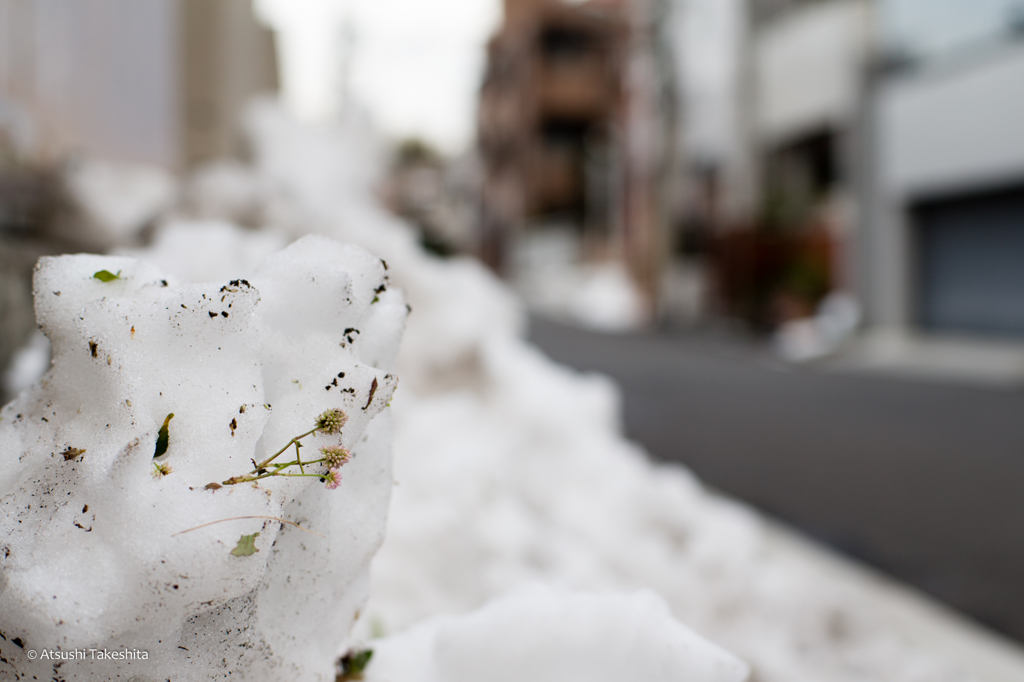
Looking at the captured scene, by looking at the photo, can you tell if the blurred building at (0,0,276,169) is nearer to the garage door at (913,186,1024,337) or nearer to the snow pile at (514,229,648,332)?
the garage door at (913,186,1024,337)

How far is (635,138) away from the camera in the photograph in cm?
1970

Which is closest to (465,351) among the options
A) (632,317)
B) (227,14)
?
(227,14)

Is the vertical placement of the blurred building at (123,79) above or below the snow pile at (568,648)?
above

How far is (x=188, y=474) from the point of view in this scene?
0.68 metres

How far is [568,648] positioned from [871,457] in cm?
403

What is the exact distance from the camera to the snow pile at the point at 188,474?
65cm

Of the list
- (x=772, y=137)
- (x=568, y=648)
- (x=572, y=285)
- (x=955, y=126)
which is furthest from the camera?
(x=572, y=285)

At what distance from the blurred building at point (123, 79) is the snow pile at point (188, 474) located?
1.99 metres

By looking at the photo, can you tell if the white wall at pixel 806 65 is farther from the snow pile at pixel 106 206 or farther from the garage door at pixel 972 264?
the snow pile at pixel 106 206

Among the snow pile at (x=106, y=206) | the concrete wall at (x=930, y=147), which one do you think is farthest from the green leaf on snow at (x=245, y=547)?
the concrete wall at (x=930, y=147)

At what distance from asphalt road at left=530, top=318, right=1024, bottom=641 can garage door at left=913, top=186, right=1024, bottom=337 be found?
257 centimetres

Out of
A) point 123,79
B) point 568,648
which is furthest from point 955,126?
point 568,648

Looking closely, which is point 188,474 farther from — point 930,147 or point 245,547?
point 930,147

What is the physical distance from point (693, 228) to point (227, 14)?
16.1 meters
